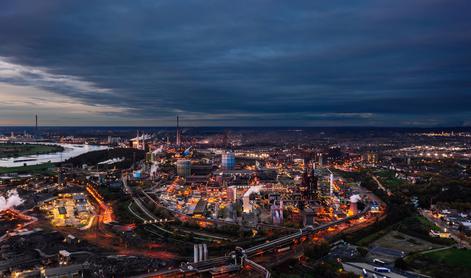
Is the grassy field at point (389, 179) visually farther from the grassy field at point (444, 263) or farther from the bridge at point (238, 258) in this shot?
the bridge at point (238, 258)

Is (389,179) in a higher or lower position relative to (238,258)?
higher

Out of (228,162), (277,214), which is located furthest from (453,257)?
(228,162)

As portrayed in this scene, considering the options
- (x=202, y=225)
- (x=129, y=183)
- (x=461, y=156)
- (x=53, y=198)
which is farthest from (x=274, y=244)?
(x=461, y=156)

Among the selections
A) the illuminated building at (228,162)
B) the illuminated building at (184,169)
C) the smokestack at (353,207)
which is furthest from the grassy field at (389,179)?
the illuminated building at (184,169)

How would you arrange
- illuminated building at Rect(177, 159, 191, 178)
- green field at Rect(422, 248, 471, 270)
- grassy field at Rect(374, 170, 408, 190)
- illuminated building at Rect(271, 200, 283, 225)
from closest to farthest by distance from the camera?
green field at Rect(422, 248, 471, 270)
illuminated building at Rect(271, 200, 283, 225)
grassy field at Rect(374, 170, 408, 190)
illuminated building at Rect(177, 159, 191, 178)

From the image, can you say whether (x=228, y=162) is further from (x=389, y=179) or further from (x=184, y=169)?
(x=389, y=179)

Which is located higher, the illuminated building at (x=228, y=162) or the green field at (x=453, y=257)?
the illuminated building at (x=228, y=162)

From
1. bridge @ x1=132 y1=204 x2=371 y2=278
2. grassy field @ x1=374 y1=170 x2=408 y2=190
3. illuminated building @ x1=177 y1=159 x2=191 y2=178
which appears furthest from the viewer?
illuminated building @ x1=177 y1=159 x2=191 y2=178

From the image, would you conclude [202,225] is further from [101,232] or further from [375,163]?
[375,163]

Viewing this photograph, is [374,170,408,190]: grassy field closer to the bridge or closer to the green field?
the green field

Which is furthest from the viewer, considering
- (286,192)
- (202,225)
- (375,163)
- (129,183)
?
(375,163)

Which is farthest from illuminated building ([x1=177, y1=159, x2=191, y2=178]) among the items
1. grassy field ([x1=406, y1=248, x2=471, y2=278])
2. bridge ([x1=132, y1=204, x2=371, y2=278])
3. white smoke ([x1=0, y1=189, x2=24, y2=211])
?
grassy field ([x1=406, y1=248, x2=471, y2=278])
